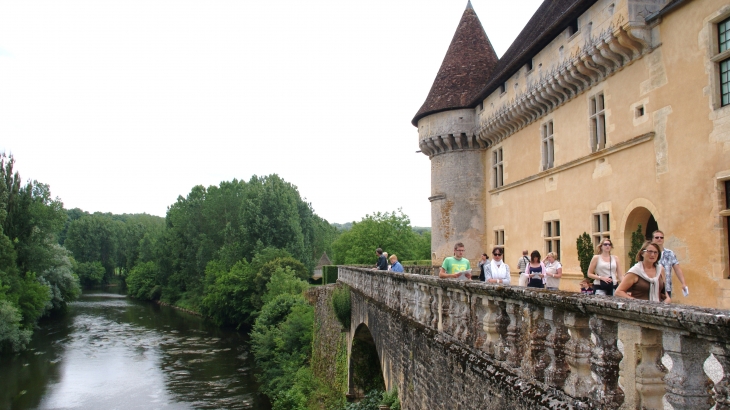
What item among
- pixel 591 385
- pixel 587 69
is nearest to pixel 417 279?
pixel 591 385

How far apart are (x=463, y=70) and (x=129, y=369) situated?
21.5m

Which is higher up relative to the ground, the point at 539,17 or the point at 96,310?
the point at 539,17

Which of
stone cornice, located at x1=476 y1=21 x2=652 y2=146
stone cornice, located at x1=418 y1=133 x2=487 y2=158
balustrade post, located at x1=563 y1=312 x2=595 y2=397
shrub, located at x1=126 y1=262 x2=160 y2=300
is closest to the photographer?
balustrade post, located at x1=563 y1=312 x2=595 y2=397

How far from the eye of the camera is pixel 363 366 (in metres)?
17.0

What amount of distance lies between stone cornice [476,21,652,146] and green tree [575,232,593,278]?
4.12m

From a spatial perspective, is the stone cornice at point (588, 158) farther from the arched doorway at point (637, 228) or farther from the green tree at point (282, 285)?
the green tree at point (282, 285)

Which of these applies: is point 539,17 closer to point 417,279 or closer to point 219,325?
point 417,279

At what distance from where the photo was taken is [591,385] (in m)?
3.74

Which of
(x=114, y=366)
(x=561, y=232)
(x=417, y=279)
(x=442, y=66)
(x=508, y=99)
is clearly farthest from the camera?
(x=114, y=366)

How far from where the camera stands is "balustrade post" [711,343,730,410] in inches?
105

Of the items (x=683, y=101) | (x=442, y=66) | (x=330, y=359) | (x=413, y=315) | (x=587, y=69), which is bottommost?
(x=330, y=359)

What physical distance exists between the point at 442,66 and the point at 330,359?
1377 centimetres

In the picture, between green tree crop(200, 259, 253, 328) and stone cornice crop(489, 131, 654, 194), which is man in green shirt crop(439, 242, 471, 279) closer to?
stone cornice crop(489, 131, 654, 194)

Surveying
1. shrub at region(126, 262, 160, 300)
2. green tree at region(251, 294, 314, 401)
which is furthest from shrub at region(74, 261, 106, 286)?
green tree at region(251, 294, 314, 401)
